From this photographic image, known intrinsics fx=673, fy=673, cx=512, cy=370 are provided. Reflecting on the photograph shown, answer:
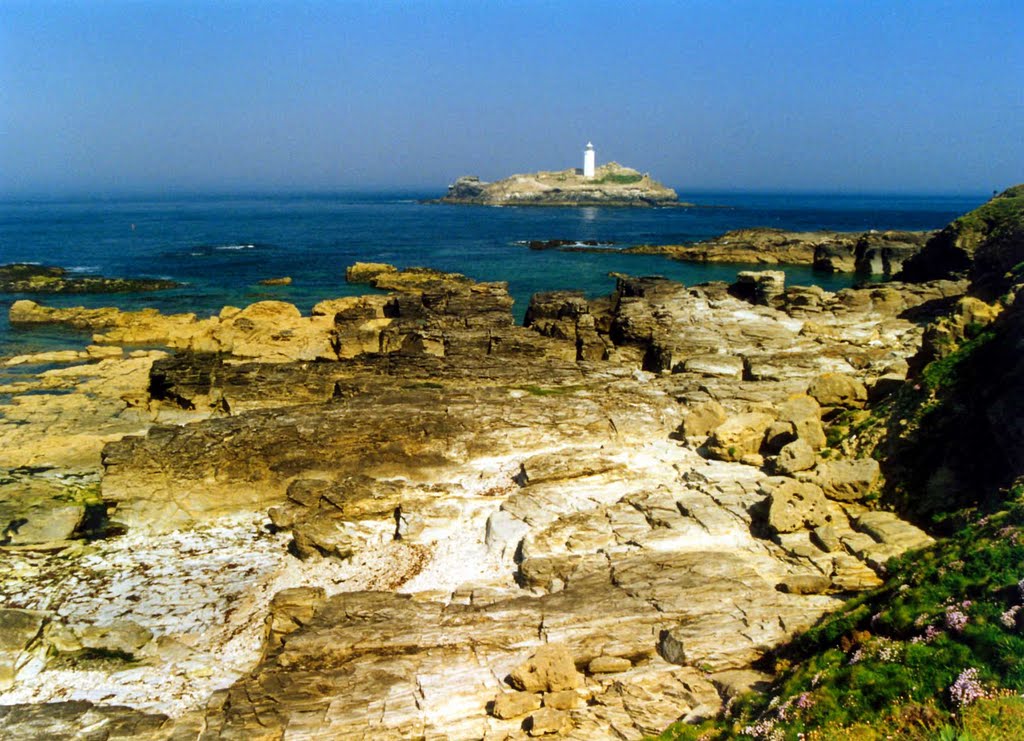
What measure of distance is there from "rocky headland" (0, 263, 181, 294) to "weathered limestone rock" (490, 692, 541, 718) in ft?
209

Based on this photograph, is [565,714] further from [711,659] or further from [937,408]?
[937,408]

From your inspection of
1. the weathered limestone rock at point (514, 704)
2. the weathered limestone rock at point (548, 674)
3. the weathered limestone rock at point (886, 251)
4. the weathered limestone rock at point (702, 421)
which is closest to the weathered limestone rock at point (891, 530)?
the weathered limestone rock at point (702, 421)

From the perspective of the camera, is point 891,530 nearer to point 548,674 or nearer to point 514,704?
point 548,674

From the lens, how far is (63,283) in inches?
2518

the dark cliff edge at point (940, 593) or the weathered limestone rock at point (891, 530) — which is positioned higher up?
the dark cliff edge at point (940, 593)

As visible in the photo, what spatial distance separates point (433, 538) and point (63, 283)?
62.2m

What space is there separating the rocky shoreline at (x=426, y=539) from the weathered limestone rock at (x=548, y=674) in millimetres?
50

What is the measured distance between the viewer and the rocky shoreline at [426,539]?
12.5m

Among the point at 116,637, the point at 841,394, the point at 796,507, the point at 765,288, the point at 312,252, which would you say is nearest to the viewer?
the point at 116,637

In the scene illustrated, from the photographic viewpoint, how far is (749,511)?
1741cm

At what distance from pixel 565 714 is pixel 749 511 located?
27.0 ft

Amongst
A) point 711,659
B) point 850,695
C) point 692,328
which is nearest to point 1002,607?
point 850,695

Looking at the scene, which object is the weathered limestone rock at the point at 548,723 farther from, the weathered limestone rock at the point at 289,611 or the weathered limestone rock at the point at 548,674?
the weathered limestone rock at the point at 289,611

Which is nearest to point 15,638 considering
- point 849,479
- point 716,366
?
point 849,479
